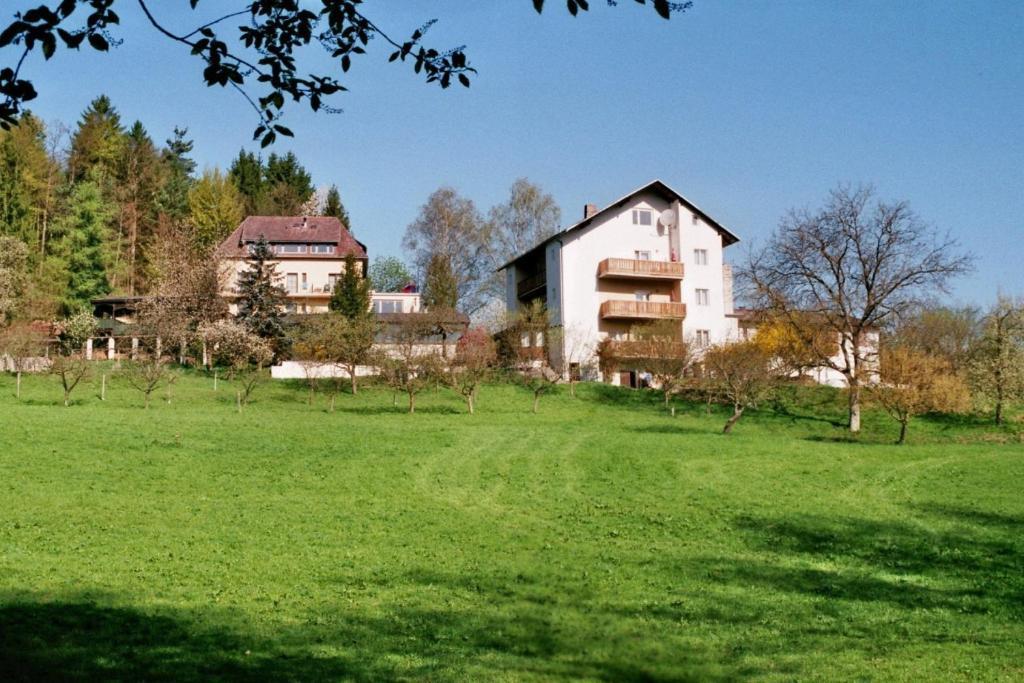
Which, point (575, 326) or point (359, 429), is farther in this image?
point (575, 326)

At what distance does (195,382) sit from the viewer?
52469 mm

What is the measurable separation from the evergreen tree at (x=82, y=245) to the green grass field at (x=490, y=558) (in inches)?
1682

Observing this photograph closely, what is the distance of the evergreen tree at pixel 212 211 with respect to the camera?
277 feet

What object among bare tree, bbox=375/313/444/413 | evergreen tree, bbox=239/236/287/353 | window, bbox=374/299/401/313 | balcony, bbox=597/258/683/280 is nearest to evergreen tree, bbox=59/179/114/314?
evergreen tree, bbox=239/236/287/353

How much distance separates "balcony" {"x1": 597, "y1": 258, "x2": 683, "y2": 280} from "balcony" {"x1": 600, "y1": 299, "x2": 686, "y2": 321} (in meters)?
1.93

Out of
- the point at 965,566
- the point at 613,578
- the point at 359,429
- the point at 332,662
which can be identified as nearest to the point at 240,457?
the point at 359,429

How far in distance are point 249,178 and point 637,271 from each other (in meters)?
57.6

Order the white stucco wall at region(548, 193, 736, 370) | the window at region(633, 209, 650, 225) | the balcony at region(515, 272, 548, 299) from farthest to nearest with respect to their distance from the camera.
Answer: the balcony at region(515, 272, 548, 299)
the window at region(633, 209, 650, 225)
the white stucco wall at region(548, 193, 736, 370)

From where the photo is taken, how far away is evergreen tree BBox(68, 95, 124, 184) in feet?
271

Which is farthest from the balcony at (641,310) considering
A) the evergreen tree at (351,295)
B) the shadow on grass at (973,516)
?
the shadow on grass at (973,516)

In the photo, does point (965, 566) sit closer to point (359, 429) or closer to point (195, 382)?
point (359, 429)

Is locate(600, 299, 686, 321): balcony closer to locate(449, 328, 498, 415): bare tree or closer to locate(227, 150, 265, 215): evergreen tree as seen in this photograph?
locate(449, 328, 498, 415): bare tree

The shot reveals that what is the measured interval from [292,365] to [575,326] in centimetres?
1901

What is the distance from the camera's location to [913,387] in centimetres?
3862
